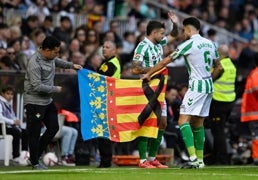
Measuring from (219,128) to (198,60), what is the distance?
4.88 meters

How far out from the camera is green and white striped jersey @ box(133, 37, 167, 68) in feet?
63.7

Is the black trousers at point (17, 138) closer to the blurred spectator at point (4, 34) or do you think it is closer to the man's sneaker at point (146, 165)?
the blurred spectator at point (4, 34)

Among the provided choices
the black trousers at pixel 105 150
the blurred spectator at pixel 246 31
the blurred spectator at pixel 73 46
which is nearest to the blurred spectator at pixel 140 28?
the blurred spectator at pixel 73 46

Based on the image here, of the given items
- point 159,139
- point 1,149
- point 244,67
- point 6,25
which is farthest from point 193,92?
point 244,67

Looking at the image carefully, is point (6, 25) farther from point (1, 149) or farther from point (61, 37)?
point (1, 149)

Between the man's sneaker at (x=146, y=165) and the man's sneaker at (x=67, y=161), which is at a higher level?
the man's sneaker at (x=67, y=161)

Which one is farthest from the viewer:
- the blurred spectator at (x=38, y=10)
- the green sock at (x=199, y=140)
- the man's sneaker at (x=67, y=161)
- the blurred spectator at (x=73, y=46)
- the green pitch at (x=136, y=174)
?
the blurred spectator at (x=38, y=10)

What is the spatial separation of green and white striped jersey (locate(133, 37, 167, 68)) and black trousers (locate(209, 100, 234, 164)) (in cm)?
398

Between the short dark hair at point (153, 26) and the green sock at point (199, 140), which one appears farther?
the short dark hair at point (153, 26)

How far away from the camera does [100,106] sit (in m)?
20.1

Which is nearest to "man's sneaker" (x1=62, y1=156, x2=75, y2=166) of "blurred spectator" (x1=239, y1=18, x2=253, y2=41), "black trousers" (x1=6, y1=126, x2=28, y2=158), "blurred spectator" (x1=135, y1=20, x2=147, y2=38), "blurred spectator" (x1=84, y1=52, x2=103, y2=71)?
"black trousers" (x1=6, y1=126, x2=28, y2=158)

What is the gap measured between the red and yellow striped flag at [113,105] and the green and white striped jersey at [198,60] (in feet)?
3.09

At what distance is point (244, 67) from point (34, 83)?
11.7 meters

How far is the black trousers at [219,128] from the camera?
23.3 metres
